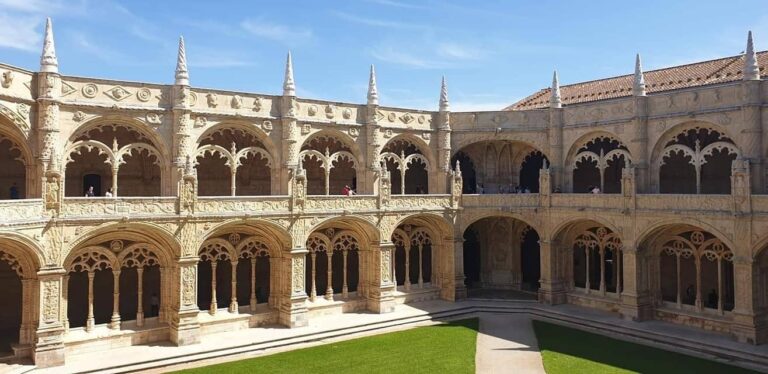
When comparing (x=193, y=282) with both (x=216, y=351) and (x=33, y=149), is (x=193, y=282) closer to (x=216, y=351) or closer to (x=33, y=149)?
(x=216, y=351)

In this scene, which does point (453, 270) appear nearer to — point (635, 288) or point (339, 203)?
point (339, 203)

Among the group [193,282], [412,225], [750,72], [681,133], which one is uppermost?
[750,72]

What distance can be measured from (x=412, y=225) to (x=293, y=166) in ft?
27.8

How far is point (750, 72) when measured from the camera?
2358 cm

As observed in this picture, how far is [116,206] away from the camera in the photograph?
21.9 metres

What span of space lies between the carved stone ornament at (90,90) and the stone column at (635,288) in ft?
81.0

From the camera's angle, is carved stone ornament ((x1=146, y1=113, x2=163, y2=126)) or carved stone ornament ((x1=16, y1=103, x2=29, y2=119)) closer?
carved stone ornament ((x1=16, y1=103, x2=29, y2=119))

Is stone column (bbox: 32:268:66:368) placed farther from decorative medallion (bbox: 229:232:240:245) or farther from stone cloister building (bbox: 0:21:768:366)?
decorative medallion (bbox: 229:232:240:245)

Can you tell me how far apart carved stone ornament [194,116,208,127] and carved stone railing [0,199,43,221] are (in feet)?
23.1

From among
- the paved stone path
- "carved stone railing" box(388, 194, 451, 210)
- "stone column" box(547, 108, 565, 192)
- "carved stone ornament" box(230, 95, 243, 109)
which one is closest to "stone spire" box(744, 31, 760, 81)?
"stone column" box(547, 108, 565, 192)

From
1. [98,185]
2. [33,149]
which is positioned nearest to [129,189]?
[98,185]

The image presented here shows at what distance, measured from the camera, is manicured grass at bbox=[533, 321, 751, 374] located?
2019cm

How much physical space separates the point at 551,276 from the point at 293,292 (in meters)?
13.9

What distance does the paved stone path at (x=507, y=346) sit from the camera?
2055 centimetres
